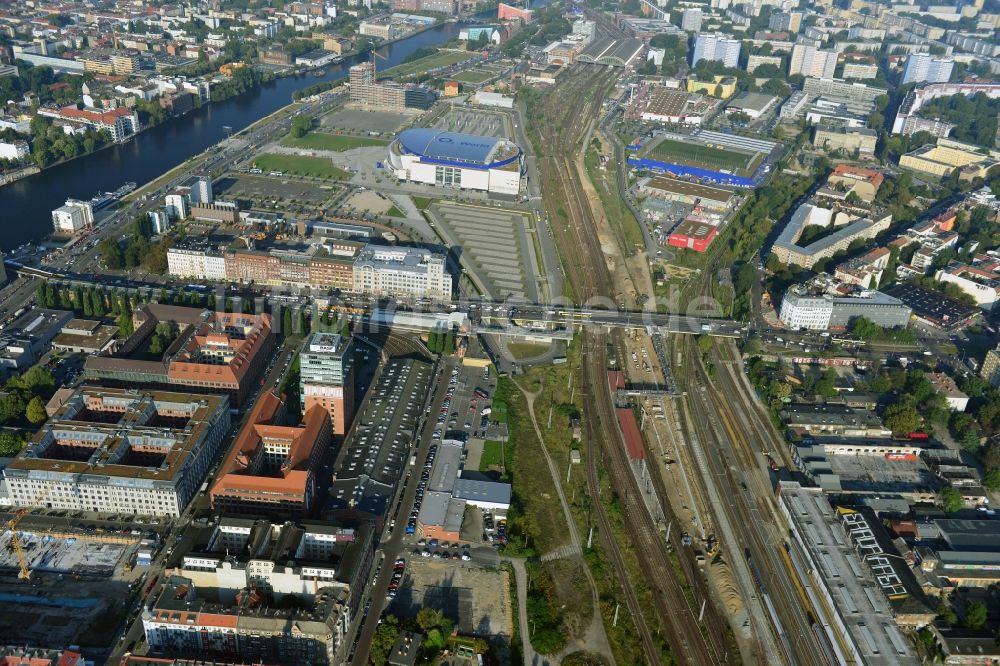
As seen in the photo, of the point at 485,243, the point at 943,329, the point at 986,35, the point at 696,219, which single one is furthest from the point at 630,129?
the point at 986,35

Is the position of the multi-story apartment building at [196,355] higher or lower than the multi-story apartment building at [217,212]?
lower

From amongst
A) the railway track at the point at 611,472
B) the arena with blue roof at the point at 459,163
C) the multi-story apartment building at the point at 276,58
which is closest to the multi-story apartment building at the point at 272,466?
the railway track at the point at 611,472

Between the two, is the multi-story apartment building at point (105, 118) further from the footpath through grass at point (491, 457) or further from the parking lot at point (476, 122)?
the footpath through grass at point (491, 457)

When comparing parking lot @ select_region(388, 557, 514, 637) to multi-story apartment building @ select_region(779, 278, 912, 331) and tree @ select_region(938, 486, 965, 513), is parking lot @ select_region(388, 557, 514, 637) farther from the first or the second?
multi-story apartment building @ select_region(779, 278, 912, 331)

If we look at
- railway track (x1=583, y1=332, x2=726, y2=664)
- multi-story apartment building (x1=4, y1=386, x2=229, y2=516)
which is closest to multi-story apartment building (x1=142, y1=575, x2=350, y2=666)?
multi-story apartment building (x1=4, y1=386, x2=229, y2=516)

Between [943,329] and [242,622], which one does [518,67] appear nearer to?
[943,329]

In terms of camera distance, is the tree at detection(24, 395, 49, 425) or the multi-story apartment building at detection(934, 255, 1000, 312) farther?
the multi-story apartment building at detection(934, 255, 1000, 312)
